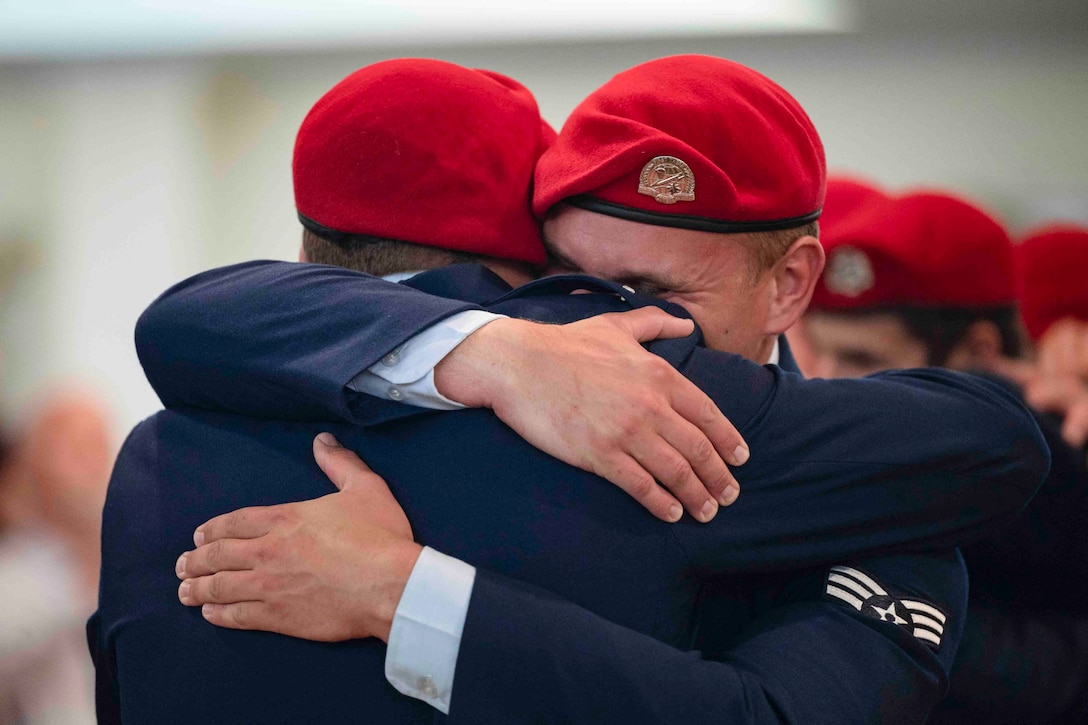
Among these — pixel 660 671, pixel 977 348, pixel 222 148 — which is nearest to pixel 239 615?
pixel 660 671

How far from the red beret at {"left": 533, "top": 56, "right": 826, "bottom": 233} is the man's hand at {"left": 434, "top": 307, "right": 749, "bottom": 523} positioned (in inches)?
9.5

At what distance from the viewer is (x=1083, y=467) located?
5.15ft

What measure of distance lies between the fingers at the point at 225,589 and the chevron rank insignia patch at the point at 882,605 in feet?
1.91

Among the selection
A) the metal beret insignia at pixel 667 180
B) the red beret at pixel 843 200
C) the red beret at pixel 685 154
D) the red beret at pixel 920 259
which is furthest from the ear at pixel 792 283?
the red beret at pixel 843 200

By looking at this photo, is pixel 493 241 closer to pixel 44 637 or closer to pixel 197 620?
pixel 197 620

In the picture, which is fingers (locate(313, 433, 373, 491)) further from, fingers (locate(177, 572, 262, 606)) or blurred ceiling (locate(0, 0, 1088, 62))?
blurred ceiling (locate(0, 0, 1088, 62))

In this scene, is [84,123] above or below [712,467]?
below

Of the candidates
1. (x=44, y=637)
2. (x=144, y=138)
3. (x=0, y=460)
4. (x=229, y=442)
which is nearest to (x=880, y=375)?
(x=229, y=442)

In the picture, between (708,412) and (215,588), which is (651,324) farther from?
(215,588)

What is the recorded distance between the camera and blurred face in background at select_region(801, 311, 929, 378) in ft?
7.07

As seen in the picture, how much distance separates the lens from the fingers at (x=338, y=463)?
3.17 ft

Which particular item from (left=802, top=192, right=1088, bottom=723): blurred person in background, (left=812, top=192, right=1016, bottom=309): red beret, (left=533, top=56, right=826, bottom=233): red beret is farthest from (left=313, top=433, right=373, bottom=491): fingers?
(left=812, top=192, right=1016, bottom=309): red beret

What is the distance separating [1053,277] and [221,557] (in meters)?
2.29

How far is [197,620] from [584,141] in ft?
2.22
